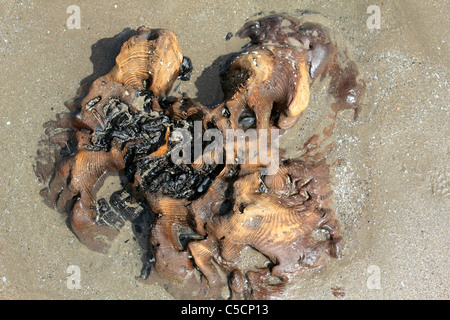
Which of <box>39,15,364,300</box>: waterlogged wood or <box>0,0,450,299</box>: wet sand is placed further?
<box>0,0,450,299</box>: wet sand

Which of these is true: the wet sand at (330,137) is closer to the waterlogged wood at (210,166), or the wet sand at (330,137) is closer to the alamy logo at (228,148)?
the waterlogged wood at (210,166)

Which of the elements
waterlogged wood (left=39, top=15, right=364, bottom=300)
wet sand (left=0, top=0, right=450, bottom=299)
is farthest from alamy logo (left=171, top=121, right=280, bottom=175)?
wet sand (left=0, top=0, right=450, bottom=299)

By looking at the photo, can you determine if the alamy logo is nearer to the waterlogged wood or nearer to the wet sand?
the waterlogged wood

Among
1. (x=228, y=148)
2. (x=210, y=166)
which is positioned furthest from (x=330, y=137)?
(x=210, y=166)

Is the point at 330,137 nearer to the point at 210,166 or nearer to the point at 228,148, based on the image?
the point at 228,148

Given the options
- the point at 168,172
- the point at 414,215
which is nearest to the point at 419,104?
the point at 414,215

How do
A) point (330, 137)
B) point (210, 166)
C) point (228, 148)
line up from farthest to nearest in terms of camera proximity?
point (330, 137) < point (210, 166) < point (228, 148)

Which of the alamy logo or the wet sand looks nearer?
the alamy logo

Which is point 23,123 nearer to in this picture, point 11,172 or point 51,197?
point 11,172

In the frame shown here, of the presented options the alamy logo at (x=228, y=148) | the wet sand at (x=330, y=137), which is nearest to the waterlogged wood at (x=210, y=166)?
the alamy logo at (x=228, y=148)
